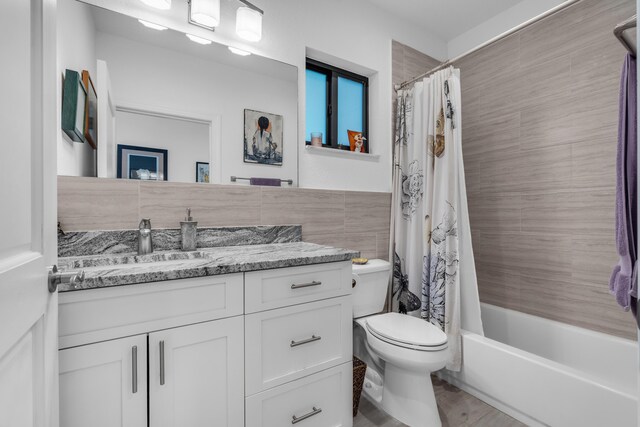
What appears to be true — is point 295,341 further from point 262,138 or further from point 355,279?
point 262,138

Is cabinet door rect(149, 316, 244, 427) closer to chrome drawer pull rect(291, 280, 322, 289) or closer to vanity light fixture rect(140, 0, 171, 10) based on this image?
chrome drawer pull rect(291, 280, 322, 289)

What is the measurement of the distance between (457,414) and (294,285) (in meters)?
1.24

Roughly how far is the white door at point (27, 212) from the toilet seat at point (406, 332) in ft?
4.32

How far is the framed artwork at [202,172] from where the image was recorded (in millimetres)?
1650

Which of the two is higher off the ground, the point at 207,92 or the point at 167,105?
the point at 207,92

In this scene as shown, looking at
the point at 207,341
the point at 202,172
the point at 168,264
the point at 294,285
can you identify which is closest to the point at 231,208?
the point at 202,172

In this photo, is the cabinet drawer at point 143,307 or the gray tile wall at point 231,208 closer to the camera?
the cabinet drawer at point 143,307

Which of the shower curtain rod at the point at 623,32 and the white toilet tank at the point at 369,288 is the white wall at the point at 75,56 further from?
the shower curtain rod at the point at 623,32

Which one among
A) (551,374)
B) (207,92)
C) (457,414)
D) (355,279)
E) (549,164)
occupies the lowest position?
(457,414)

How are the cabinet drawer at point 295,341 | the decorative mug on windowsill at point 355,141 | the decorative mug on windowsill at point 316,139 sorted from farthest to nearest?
1. the decorative mug on windowsill at point 355,141
2. the decorative mug on windowsill at point 316,139
3. the cabinet drawer at point 295,341

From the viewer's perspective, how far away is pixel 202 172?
5.45 ft

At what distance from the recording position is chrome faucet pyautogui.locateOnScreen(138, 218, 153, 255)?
1419 millimetres

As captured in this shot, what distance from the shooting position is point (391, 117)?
2447mm

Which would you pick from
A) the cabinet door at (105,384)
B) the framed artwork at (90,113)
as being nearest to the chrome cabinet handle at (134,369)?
the cabinet door at (105,384)
